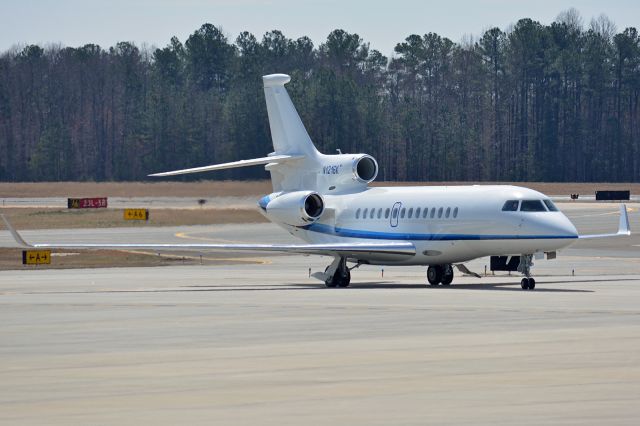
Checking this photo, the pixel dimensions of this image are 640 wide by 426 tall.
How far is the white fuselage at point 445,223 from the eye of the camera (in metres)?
35.7

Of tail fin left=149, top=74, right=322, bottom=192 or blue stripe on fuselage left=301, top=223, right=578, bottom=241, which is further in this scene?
tail fin left=149, top=74, right=322, bottom=192

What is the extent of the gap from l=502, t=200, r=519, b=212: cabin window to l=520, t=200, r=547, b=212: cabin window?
0.17 metres

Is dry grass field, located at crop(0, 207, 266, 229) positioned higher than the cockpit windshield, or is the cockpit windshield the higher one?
the cockpit windshield

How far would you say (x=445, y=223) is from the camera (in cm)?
3750

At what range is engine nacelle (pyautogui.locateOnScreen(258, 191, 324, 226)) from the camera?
4116cm

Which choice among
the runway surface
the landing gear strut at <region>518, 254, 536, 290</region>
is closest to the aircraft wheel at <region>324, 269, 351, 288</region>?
the runway surface

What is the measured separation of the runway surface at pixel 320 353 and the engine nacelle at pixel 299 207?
10.6 ft

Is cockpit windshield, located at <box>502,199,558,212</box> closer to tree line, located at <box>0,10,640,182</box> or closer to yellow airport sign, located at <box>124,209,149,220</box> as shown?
yellow airport sign, located at <box>124,209,149,220</box>

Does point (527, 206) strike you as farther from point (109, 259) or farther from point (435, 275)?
point (109, 259)

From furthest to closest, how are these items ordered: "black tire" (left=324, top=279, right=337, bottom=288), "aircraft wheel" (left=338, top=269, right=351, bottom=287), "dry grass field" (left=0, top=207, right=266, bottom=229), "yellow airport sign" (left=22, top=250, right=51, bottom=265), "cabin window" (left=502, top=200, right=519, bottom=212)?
"dry grass field" (left=0, top=207, right=266, bottom=229), "yellow airport sign" (left=22, top=250, right=51, bottom=265), "aircraft wheel" (left=338, top=269, right=351, bottom=287), "black tire" (left=324, top=279, right=337, bottom=288), "cabin window" (left=502, top=200, right=519, bottom=212)

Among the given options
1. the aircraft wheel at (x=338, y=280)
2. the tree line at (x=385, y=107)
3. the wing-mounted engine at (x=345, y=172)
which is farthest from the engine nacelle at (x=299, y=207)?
the tree line at (x=385, y=107)

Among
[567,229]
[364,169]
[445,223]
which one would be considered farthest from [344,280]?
[567,229]

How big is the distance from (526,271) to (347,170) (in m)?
8.15

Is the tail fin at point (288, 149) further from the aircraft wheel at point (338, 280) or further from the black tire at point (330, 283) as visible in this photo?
the black tire at point (330, 283)
